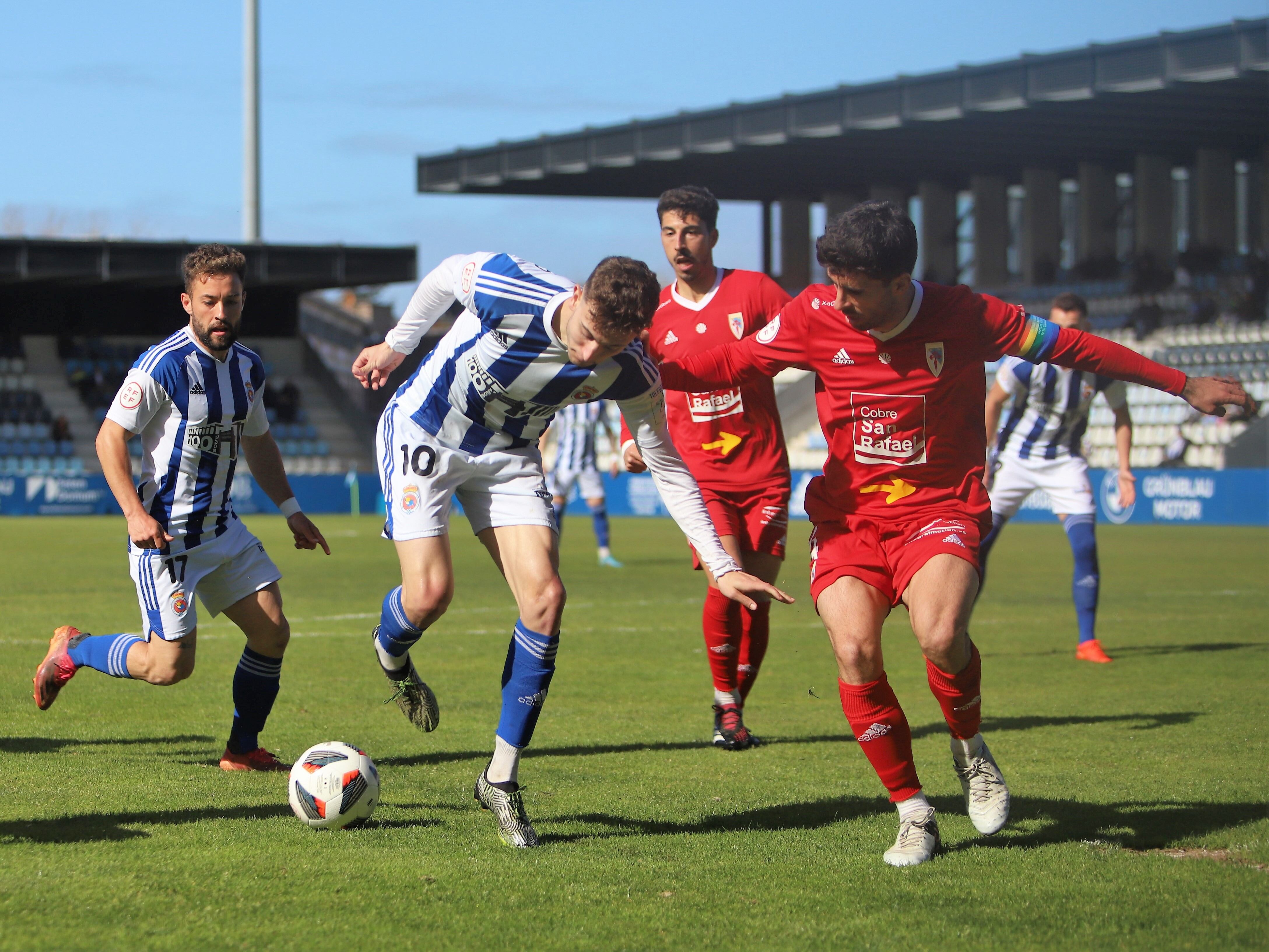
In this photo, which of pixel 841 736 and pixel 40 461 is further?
pixel 40 461

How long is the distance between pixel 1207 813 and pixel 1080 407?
17.0ft

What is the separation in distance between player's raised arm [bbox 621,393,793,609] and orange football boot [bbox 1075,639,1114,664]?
17.1 feet

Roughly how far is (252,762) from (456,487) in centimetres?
149

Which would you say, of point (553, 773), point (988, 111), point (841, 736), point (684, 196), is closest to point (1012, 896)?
point (553, 773)

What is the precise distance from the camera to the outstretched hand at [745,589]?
432 cm

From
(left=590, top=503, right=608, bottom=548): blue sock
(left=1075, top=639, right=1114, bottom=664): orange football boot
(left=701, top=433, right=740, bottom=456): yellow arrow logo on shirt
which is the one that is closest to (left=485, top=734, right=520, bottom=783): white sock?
(left=701, top=433, right=740, bottom=456): yellow arrow logo on shirt

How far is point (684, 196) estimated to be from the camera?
629cm

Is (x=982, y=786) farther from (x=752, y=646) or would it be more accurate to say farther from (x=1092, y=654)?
(x=1092, y=654)

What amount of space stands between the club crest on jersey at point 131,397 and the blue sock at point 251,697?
Answer: 1.09 metres

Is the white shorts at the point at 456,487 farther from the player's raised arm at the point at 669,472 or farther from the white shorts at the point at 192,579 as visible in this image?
the white shorts at the point at 192,579

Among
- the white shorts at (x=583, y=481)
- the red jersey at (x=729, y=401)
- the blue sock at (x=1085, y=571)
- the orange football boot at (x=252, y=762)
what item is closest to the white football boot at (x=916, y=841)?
the red jersey at (x=729, y=401)

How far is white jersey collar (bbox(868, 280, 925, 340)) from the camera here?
15.0 ft

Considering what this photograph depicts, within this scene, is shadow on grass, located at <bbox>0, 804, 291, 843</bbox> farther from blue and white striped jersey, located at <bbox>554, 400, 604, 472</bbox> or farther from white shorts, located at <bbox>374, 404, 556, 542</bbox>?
blue and white striped jersey, located at <bbox>554, 400, 604, 472</bbox>

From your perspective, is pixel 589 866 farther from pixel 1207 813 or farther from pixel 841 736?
pixel 841 736
